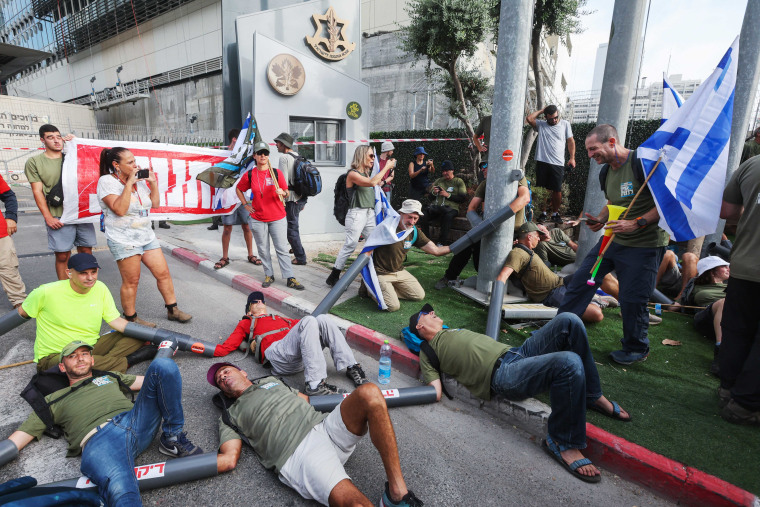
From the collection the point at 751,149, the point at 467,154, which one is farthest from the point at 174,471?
the point at 467,154

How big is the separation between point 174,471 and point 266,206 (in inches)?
158

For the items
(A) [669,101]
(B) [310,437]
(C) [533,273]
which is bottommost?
(B) [310,437]

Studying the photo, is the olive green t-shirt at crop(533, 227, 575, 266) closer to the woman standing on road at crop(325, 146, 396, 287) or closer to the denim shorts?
the woman standing on road at crop(325, 146, 396, 287)

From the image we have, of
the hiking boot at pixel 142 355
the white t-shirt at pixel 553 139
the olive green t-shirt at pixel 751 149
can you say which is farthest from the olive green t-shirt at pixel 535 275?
the olive green t-shirt at pixel 751 149

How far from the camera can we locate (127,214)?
14.2 feet

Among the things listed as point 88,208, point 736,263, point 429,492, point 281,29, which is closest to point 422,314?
point 429,492

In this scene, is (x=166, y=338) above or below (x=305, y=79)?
below

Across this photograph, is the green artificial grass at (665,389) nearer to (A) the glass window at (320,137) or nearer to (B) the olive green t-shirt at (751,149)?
(B) the olive green t-shirt at (751,149)

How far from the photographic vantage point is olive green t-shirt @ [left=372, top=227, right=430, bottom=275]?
17.5ft

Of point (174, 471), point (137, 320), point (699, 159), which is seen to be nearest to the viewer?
point (174, 471)

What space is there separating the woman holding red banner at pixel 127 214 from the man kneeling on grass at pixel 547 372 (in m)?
3.10

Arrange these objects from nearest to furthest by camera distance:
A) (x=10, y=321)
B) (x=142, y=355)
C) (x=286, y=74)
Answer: (x=10, y=321) < (x=142, y=355) < (x=286, y=74)

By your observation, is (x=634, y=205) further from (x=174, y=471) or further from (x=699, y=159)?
(x=174, y=471)

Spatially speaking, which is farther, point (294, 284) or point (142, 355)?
point (294, 284)
